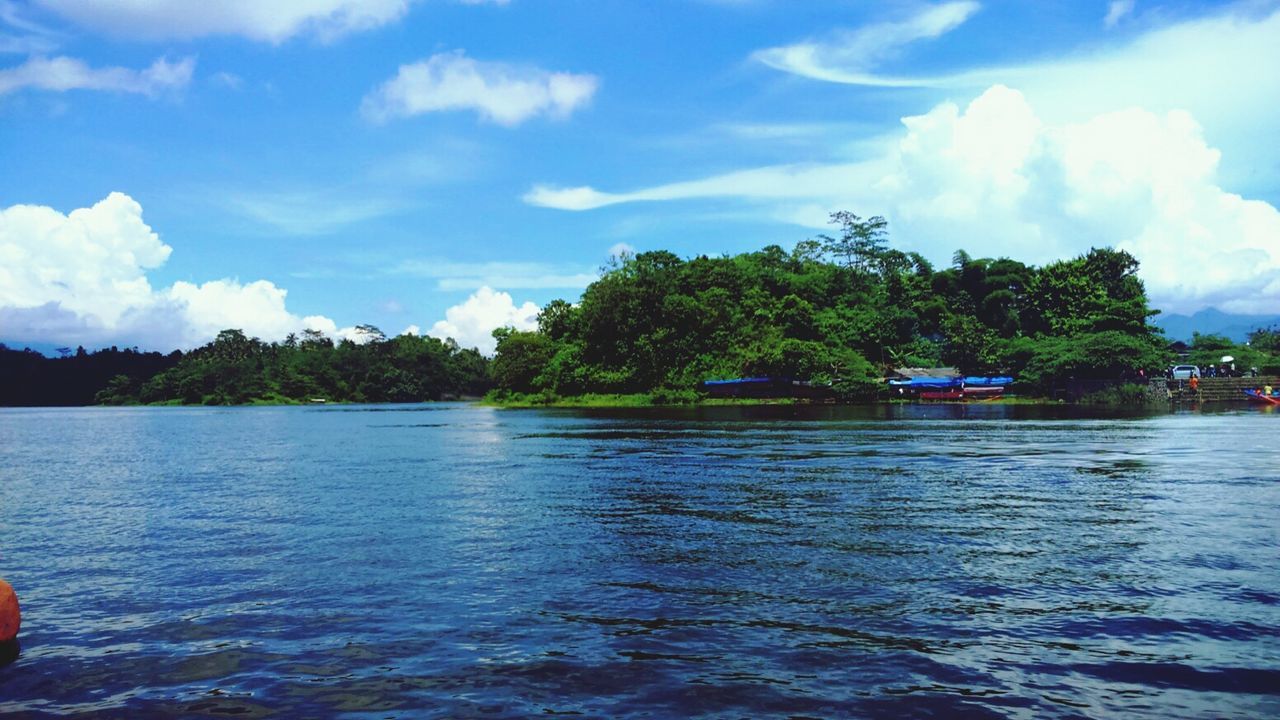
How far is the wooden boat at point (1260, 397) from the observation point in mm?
92438

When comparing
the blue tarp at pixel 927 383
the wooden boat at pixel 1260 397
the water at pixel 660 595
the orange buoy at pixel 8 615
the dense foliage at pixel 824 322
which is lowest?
the water at pixel 660 595

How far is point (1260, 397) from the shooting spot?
9556 centimetres

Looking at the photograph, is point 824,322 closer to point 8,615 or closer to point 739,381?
point 739,381

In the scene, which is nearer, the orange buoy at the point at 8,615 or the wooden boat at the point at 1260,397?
the orange buoy at the point at 8,615

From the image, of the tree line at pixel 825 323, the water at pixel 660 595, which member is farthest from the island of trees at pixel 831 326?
the water at pixel 660 595

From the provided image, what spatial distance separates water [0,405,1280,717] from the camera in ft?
31.8

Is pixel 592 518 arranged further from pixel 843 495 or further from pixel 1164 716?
pixel 1164 716

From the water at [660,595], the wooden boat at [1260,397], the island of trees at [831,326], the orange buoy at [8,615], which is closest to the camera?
the water at [660,595]

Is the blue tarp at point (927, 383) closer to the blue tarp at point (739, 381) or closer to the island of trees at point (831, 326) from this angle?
the island of trees at point (831, 326)

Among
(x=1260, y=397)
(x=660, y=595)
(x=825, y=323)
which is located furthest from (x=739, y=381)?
(x=660, y=595)

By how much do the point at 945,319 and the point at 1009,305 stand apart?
11.8 metres

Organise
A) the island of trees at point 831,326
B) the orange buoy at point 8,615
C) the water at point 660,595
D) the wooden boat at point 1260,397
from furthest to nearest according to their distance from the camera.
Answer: the island of trees at point 831,326 → the wooden boat at point 1260,397 → the orange buoy at point 8,615 → the water at point 660,595

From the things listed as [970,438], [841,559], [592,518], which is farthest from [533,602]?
[970,438]

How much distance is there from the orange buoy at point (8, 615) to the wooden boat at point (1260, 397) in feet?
374
